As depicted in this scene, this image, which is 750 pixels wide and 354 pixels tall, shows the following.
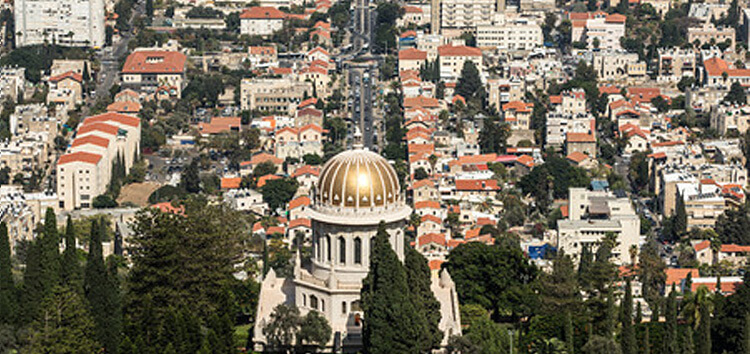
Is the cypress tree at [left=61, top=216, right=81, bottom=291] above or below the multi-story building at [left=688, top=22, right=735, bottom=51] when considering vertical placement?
below

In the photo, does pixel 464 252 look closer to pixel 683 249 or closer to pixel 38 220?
pixel 683 249

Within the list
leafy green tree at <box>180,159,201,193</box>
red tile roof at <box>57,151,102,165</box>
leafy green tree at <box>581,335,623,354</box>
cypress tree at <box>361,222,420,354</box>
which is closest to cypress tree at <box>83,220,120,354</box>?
cypress tree at <box>361,222,420,354</box>

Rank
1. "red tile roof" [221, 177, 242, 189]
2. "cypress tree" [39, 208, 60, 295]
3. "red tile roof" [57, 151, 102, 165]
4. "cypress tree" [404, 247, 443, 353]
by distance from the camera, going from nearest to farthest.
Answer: "cypress tree" [404, 247, 443, 353], "cypress tree" [39, 208, 60, 295], "red tile roof" [57, 151, 102, 165], "red tile roof" [221, 177, 242, 189]

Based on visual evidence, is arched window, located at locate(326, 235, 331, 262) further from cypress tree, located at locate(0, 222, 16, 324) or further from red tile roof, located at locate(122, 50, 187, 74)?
red tile roof, located at locate(122, 50, 187, 74)

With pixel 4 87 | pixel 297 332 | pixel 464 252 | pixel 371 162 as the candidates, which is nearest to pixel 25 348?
pixel 297 332

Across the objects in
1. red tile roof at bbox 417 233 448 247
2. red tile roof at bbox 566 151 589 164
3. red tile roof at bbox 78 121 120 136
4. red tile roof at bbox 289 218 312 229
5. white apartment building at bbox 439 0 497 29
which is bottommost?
red tile roof at bbox 417 233 448 247

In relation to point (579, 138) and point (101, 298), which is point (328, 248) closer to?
point (101, 298)

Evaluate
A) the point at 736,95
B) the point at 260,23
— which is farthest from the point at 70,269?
the point at 260,23
